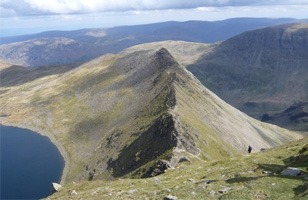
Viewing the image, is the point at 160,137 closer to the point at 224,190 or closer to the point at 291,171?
the point at 291,171

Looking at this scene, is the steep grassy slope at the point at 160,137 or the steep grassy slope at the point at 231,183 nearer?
the steep grassy slope at the point at 231,183

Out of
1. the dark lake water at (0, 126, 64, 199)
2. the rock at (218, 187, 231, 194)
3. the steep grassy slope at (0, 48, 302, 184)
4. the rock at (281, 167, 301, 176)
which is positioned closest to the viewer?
the rock at (218, 187, 231, 194)

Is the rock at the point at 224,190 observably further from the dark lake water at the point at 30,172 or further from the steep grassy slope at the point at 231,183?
the dark lake water at the point at 30,172

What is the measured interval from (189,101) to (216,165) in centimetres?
11508

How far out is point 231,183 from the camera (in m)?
45.9

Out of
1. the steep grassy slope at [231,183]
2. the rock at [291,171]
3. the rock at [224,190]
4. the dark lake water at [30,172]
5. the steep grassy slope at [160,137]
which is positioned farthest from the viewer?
the dark lake water at [30,172]

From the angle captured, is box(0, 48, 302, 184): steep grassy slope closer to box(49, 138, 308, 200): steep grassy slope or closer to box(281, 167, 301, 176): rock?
box(49, 138, 308, 200): steep grassy slope

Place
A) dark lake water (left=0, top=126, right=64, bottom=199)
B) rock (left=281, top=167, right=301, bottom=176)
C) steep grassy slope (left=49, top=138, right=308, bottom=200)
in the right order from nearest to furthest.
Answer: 1. steep grassy slope (left=49, top=138, right=308, bottom=200)
2. rock (left=281, top=167, right=301, bottom=176)
3. dark lake water (left=0, top=126, right=64, bottom=199)

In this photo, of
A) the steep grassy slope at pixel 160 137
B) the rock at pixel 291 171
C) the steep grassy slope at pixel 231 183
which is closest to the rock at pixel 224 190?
the steep grassy slope at pixel 231 183

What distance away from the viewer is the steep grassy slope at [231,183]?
40.9 meters

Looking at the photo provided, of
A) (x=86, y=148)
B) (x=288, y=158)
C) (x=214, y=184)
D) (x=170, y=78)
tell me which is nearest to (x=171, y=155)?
(x=288, y=158)

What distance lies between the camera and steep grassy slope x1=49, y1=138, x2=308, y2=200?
134 ft

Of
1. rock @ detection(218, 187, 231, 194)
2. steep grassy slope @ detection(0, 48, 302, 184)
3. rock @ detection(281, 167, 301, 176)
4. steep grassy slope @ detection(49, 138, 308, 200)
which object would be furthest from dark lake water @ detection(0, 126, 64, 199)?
rock @ detection(281, 167, 301, 176)

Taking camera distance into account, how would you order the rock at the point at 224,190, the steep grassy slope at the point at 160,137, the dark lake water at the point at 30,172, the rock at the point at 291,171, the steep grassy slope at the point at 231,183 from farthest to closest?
the dark lake water at the point at 30,172 → the steep grassy slope at the point at 160,137 → the rock at the point at 291,171 → the rock at the point at 224,190 → the steep grassy slope at the point at 231,183
